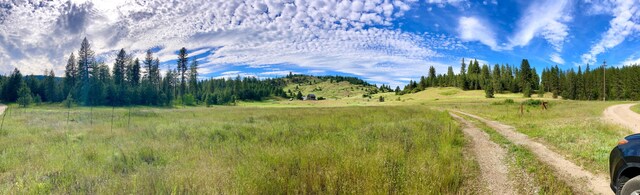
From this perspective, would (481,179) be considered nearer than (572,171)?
Yes

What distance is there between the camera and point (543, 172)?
7574 mm

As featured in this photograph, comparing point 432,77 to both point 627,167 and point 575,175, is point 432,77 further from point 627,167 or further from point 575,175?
point 627,167

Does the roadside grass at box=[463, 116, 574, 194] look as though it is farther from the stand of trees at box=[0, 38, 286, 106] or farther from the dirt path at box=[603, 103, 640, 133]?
the stand of trees at box=[0, 38, 286, 106]

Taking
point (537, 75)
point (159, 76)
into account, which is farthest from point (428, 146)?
point (537, 75)

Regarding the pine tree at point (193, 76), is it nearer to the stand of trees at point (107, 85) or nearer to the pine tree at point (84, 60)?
the stand of trees at point (107, 85)

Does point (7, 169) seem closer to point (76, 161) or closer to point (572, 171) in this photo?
point (76, 161)

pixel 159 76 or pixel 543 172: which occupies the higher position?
pixel 159 76

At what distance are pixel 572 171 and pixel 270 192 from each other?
8.27 meters

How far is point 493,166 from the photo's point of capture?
8453 millimetres

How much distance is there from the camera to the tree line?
8825cm

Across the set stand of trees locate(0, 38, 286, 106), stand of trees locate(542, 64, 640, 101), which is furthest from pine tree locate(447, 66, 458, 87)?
stand of trees locate(0, 38, 286, 106)

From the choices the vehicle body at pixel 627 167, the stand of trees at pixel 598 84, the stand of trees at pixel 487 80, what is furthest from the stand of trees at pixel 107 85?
the stand of trees at pixel 598 84

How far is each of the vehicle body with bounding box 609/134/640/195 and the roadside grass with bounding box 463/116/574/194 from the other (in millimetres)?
1254

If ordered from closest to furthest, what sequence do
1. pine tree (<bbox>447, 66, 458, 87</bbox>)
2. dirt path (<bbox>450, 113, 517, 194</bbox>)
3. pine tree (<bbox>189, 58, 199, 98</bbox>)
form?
dirt path (<bbox>450, 113, 517, 194</bbox>), pine tree (<bbox>189, 58, 199, 98</bbox>), pine tree (<bbox>447, 66, 458, 87</bbox>)
